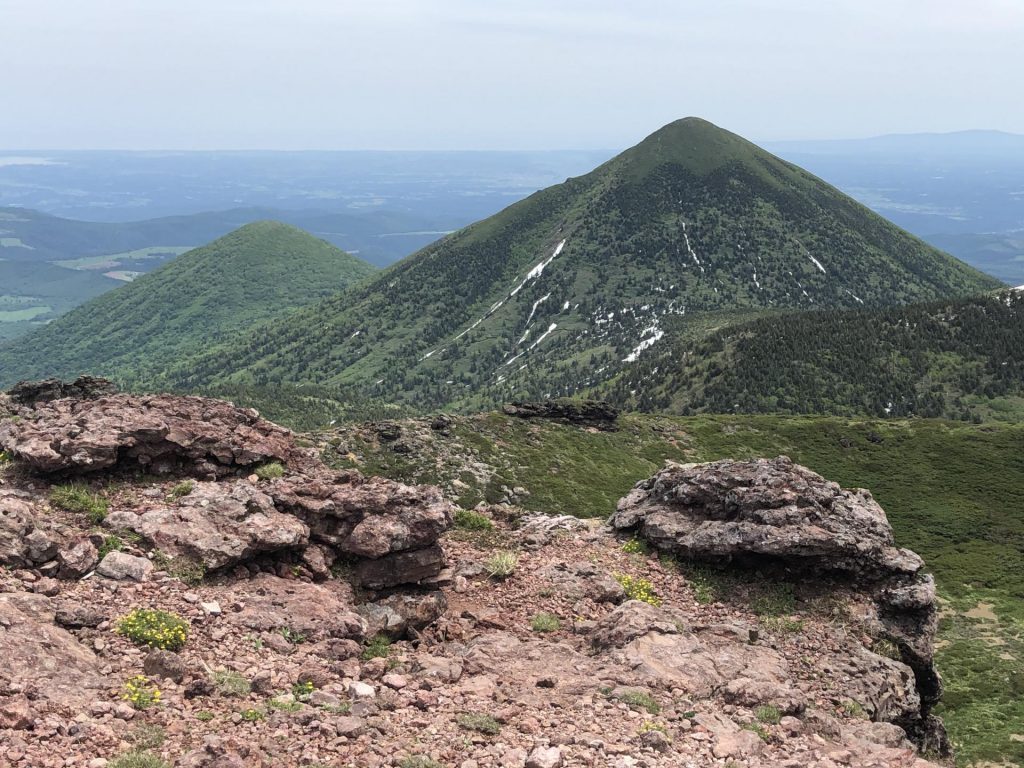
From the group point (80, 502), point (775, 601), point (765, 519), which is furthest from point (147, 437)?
point (765, 519)

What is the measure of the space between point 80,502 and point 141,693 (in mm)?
7561

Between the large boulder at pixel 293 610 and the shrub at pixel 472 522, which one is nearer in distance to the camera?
the large boulder at pixel 293 610

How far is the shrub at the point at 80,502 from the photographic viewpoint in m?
18.0

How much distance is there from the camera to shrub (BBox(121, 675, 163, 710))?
12680 mm

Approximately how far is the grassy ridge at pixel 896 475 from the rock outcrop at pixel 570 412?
6.29 feet

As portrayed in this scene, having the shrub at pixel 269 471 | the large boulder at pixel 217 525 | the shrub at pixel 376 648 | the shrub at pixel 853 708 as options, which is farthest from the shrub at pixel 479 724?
the shrub at pixel 269 471

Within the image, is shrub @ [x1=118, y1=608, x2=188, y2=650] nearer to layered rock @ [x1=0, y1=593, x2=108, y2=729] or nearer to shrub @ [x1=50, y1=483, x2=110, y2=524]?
layered rock @ [x1=0, y1=593, x2=108, y2=729]

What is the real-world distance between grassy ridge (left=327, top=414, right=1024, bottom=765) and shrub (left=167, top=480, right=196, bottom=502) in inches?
1217

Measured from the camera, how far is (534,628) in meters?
19.3

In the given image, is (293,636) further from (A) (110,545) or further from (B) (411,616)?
(A) (110,545)

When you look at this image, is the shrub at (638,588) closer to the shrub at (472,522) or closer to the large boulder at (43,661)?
the shrub at (472,522)

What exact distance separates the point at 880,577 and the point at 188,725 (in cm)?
2079

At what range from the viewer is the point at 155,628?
14758 millimetres

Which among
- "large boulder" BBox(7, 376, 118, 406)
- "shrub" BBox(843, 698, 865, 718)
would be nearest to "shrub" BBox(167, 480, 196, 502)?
"shrub" BBox(843, 698, 865, 718)
